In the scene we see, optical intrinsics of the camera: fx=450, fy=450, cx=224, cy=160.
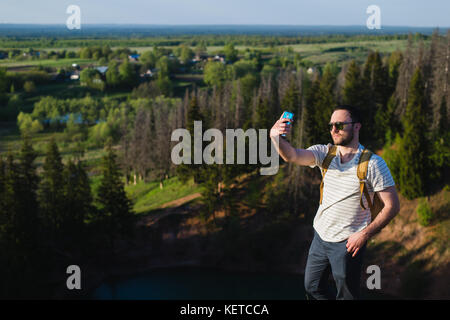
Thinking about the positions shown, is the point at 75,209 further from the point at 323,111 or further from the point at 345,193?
the point at 345,193

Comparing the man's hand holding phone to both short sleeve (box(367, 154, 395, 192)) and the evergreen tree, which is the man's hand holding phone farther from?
the evergreen tree

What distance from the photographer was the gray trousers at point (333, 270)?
6.74 metres

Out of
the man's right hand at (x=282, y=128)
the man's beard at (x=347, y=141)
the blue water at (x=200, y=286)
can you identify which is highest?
the man's right hand at (x=282, y=128)

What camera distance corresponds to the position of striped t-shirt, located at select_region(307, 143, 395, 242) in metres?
6.47

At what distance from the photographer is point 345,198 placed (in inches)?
265

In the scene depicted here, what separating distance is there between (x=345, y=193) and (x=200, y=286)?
131 ft

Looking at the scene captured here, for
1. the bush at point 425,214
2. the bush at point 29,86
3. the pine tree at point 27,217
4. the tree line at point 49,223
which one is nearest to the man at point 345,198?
the tree line at point 49,223

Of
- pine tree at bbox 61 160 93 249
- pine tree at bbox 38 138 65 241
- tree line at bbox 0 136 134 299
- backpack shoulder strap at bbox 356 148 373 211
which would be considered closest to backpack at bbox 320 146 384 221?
backpack shoulder strap at bbox 356 148 373 211

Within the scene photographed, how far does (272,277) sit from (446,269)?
16274 mm

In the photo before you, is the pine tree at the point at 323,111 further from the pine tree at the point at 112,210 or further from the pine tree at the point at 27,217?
the pine tree at the point at 27,217

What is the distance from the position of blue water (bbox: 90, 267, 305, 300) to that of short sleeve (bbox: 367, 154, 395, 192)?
119 feet

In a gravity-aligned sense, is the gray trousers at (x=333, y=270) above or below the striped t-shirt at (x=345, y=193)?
below
